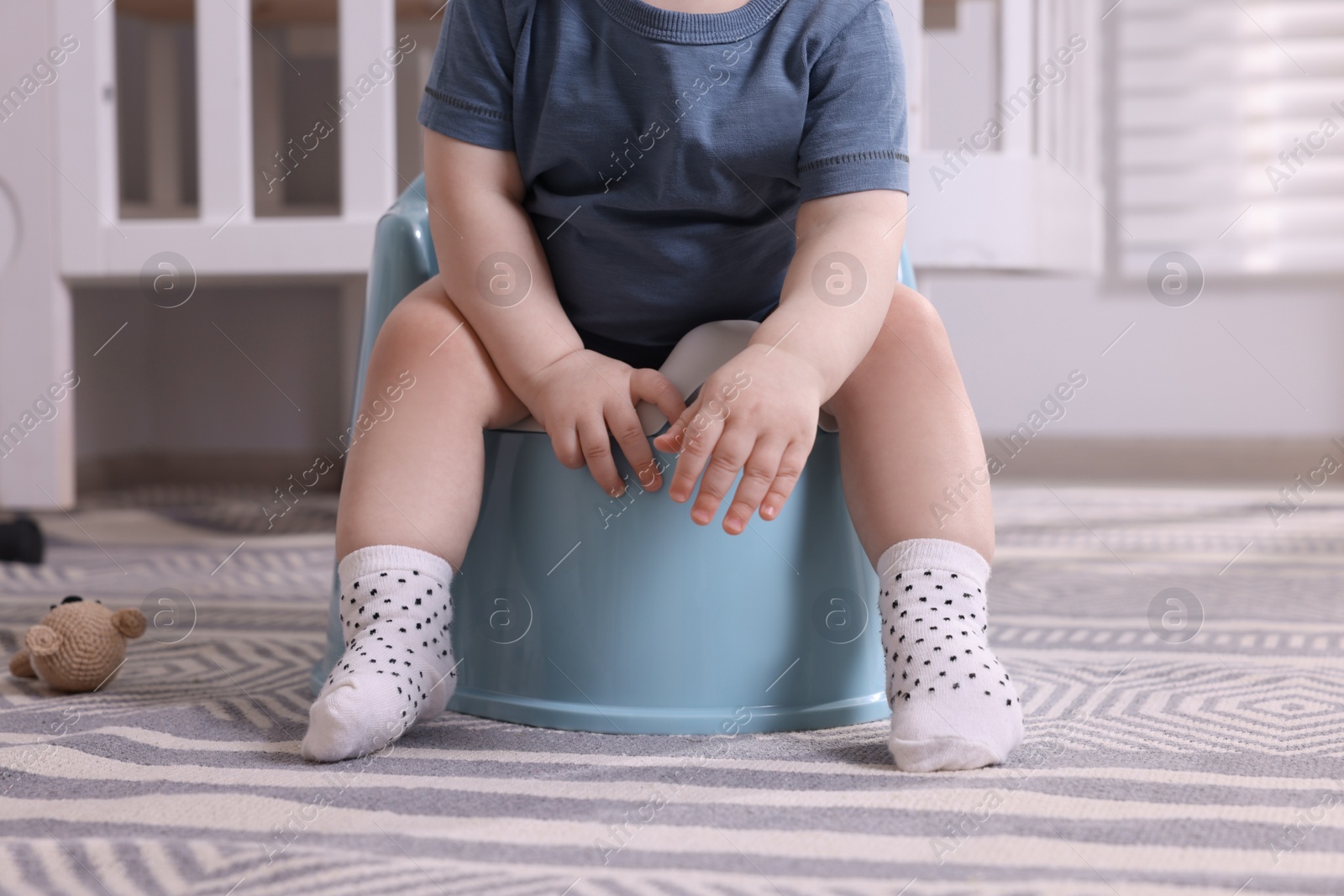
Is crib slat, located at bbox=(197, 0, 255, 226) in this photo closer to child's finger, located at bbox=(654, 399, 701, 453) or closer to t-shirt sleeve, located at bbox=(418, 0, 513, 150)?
t-shirt sleeve, located at bbox=(418, 0, 513, 150)

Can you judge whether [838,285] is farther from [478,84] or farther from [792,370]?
[478,84]

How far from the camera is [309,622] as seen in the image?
92 cm

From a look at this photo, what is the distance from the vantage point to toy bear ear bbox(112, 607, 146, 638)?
73cm

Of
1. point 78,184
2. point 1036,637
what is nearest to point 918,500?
point 1036,637

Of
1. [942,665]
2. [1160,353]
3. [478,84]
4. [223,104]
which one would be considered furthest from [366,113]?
[1160,353]

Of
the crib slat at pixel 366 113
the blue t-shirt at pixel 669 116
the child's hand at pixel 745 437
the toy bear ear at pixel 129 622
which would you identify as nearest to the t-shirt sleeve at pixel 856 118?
the blue t-shirt at pixel 669 116

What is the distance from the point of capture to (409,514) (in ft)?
2.03

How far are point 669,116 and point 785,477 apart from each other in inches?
8.9

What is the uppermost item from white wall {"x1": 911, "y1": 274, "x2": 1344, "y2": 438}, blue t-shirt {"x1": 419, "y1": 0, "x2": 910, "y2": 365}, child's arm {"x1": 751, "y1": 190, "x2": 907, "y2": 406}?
blue t-shirt {"x1": 419, "y1": 0, "x2": 910, "y2": 365}

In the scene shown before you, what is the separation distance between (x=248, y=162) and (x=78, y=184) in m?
0.20

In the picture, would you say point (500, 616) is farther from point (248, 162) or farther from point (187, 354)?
point (187, 354)

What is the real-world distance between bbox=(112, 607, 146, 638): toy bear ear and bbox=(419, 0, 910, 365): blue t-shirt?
0.35 m

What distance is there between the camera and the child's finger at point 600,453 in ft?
2.01

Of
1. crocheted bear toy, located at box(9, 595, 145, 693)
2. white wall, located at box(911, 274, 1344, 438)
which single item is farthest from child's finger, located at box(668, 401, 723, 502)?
white wall, located at box(911, 274, 1344, 438)
